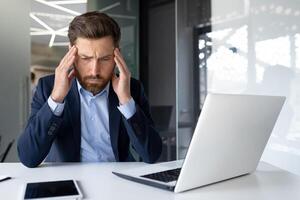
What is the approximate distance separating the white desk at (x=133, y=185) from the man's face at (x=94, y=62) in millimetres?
349

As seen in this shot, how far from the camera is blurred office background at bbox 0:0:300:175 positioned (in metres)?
2.52

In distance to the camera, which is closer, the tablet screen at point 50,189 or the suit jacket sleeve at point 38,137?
the tablet screen at point 50,189

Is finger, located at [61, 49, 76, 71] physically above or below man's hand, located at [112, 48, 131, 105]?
above

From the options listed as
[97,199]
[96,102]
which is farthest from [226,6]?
[97,199]

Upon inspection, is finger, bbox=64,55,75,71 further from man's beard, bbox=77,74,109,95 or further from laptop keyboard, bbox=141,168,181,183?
laptop keyboard, bbox=141,168,181,183

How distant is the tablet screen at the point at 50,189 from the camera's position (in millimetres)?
767

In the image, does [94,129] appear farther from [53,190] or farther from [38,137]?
[53,190]

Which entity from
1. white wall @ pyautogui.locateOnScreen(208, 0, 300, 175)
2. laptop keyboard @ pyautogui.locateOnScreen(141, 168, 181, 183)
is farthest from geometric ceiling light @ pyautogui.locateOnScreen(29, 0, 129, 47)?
laptop keyboard @ pyautogui.locateOnScreen(141, 168, 181, 183)

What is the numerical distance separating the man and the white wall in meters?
1.48

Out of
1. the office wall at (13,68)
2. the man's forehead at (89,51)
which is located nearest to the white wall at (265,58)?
the man's forehead at (89,51)

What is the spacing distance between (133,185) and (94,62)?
1.82 ft

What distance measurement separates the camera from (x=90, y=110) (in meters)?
1.40

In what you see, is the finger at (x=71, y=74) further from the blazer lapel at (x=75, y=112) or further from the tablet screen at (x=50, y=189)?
the tablet screen at (x=50, y=189)

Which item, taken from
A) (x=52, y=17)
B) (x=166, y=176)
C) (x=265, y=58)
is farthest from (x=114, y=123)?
(x=52, y=17)
